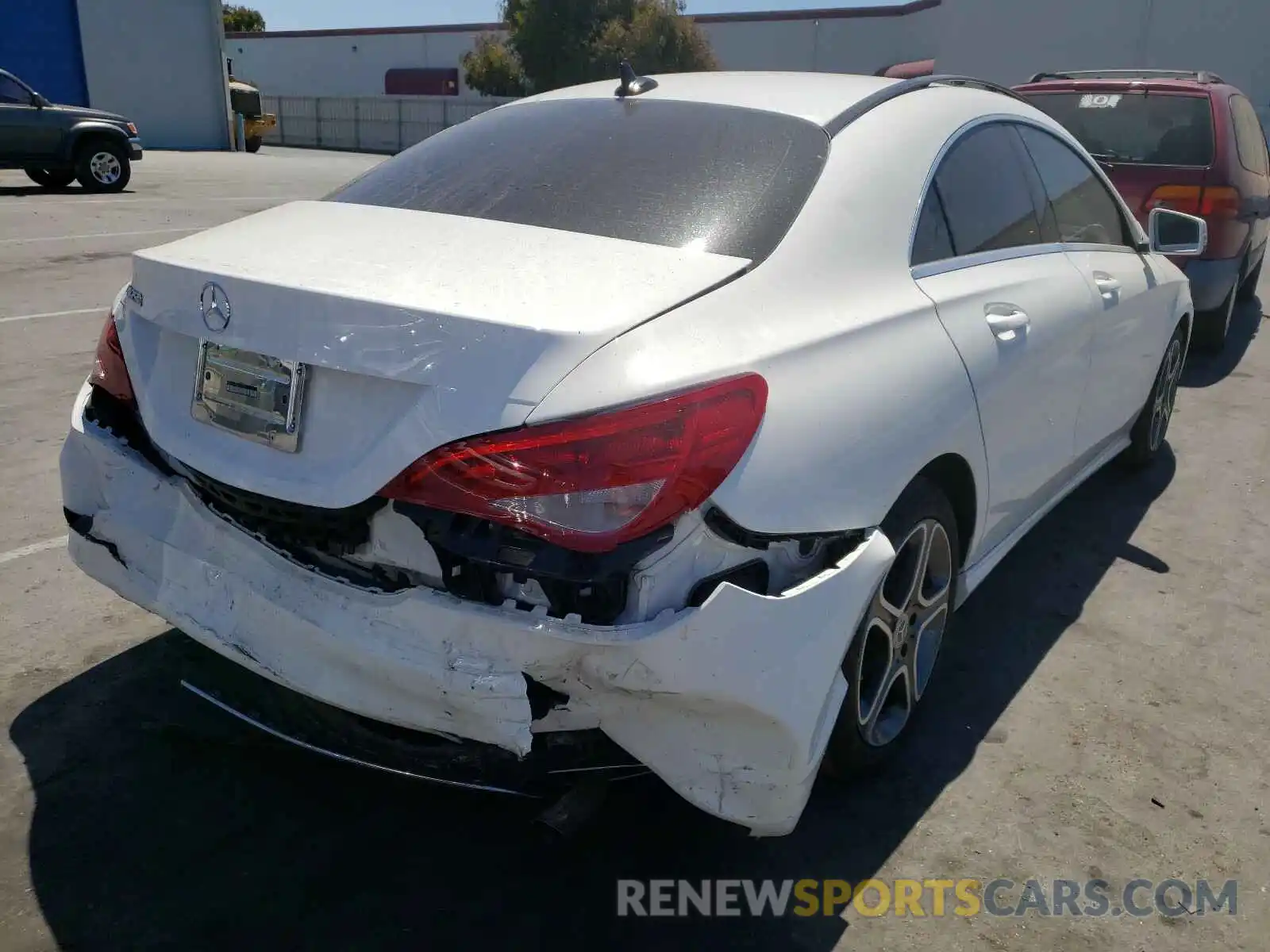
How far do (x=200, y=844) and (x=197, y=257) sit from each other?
131cm

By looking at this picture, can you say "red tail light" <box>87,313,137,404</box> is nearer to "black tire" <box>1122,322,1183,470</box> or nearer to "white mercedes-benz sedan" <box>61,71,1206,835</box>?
"white mercedes-benz sedan" <box>61,71,1206,835</box>

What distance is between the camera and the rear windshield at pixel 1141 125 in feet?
22.7

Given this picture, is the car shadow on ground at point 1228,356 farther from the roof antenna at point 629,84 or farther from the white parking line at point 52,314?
the white parking line at point 52,314

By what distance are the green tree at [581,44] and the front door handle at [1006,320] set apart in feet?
122

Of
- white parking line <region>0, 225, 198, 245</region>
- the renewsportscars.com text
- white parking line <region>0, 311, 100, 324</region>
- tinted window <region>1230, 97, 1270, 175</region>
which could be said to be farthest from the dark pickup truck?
the renewsportscars.com text

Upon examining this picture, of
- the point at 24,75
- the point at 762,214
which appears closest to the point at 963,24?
the point at 24,75

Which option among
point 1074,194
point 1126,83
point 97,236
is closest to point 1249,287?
point 1126,83

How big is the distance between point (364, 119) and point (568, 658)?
45.5m

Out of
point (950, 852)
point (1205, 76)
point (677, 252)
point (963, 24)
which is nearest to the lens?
point (677, 252)

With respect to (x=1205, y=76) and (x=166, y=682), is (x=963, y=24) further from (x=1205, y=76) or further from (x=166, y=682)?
(x=166, y=682)

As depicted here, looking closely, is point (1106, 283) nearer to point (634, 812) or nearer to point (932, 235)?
point (932, 235)

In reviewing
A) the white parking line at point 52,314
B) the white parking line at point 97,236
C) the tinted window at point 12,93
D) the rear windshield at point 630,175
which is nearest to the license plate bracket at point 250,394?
the rear windshield at point 630,175

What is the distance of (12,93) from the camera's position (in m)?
15.7

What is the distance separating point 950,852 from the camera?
8.36 ft
